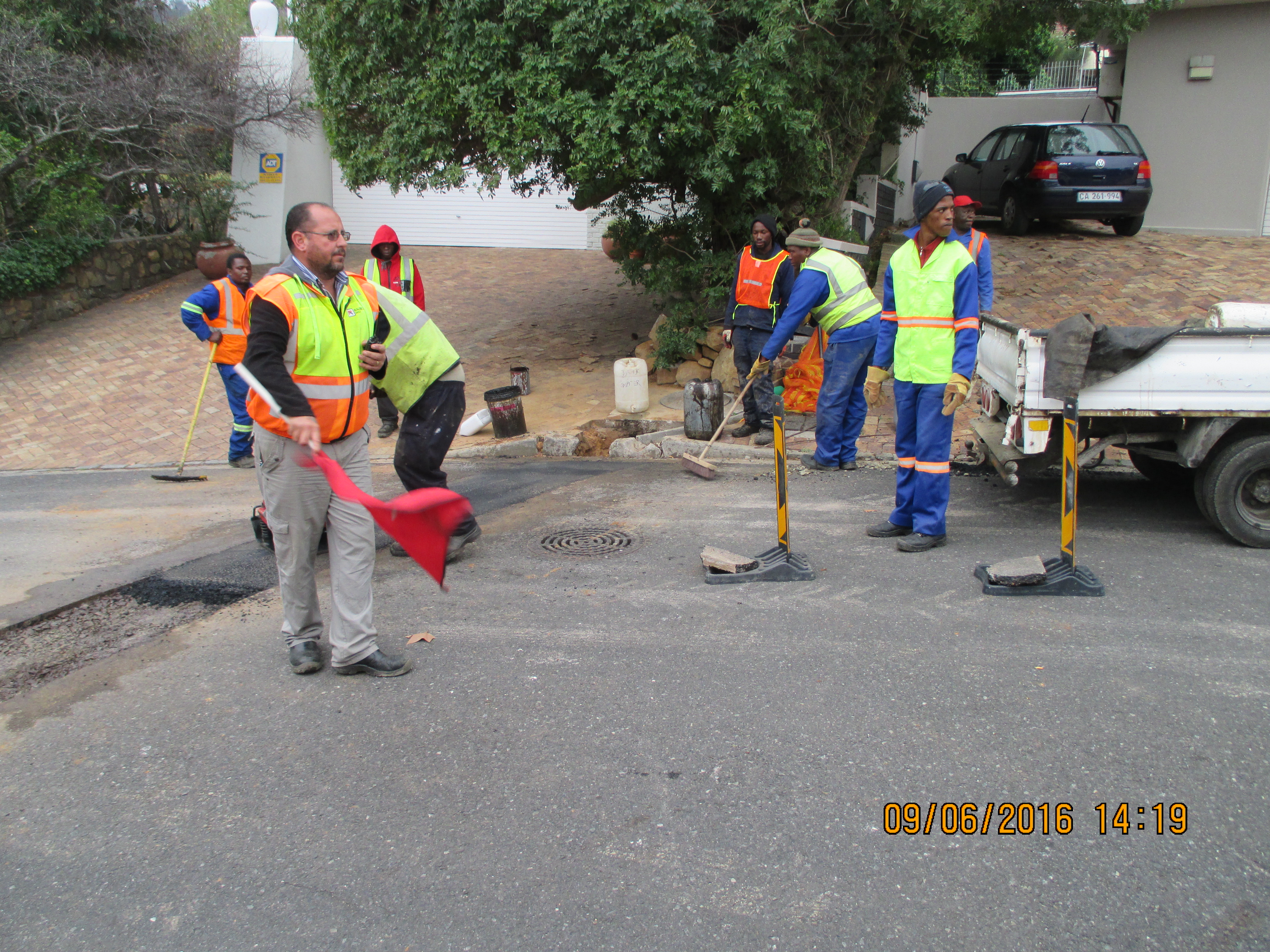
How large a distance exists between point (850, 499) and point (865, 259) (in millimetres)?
6030

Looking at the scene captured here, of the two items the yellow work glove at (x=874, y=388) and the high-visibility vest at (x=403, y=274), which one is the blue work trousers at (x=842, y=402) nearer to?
the yellow work glove at (x=874, y=388)

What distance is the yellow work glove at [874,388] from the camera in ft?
28.8

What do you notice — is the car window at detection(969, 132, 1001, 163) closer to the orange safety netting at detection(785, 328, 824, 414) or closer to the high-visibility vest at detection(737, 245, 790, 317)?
the orange safety netting at detection(785, 328, 824, 414)

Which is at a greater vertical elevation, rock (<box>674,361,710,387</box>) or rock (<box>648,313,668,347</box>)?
rock (<box>648,313,668,347</box>)

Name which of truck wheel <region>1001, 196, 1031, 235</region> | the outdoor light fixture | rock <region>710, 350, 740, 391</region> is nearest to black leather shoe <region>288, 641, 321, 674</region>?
rock <region>710, 350, 740, 391</region>

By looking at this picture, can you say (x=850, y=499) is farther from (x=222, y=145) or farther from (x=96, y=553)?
(x=222, y=145)

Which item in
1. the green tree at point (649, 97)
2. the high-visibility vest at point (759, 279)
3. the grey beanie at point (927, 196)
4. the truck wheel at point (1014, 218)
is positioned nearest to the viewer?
the grey beanie at point (927, 196)

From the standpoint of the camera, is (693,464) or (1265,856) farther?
(693,464)

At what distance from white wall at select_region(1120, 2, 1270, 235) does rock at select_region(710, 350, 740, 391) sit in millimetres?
8749

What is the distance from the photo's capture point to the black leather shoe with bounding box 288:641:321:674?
401cm

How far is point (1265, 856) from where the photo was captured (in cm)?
271

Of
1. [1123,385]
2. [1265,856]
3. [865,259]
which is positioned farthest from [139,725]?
[865,259]

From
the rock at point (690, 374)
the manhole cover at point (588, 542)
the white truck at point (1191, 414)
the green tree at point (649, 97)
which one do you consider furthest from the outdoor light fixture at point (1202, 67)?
the manhole cover at point (588, 542)

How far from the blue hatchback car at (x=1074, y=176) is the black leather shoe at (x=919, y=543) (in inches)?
361
